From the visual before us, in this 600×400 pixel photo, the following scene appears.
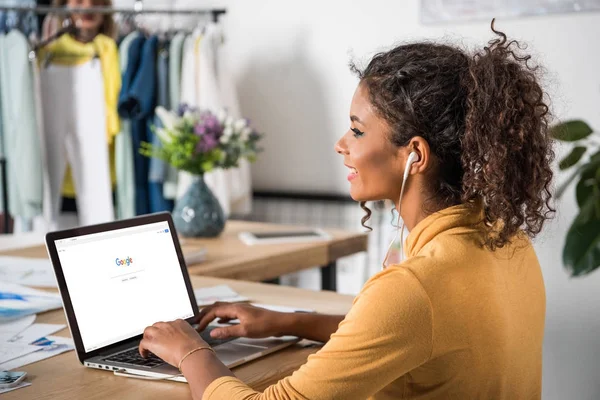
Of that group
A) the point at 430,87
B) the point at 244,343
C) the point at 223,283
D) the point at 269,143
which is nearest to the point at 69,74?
the point at 269,143

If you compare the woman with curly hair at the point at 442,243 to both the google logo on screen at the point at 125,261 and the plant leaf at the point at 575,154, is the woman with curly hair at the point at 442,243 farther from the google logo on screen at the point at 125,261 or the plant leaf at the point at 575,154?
the plant leaf at the point at 575,154

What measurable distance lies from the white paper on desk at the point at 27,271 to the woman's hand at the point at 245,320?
2.08ft

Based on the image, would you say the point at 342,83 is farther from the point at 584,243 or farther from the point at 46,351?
the point at 46,351

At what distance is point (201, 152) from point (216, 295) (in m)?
0.97

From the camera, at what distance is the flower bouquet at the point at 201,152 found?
2832 mm

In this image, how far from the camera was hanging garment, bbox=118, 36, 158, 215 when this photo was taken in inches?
147

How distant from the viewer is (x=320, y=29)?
152 inches

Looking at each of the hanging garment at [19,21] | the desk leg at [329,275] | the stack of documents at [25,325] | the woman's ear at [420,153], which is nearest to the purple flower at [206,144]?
the desk leg at [329,275]

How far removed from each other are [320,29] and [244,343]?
253 cm

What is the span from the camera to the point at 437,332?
1122 mm

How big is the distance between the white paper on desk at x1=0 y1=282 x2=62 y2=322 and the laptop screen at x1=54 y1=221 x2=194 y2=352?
0.36 meters

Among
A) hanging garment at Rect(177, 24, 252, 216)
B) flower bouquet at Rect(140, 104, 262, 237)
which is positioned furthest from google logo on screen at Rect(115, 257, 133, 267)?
hanging garment at Rect(177, 24, 252, 216)

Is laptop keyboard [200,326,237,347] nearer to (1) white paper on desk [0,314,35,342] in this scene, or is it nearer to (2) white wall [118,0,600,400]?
(1) white paper on desk [0,314,35,342]

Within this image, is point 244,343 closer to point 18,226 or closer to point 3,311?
point 3,311
